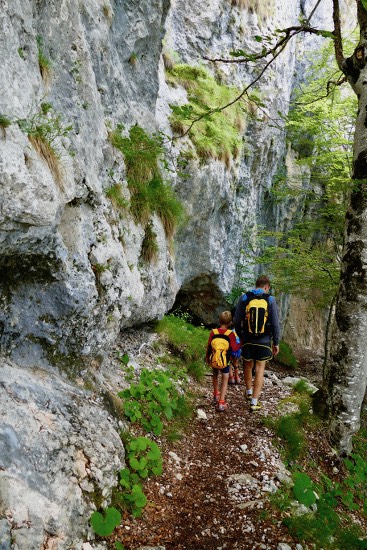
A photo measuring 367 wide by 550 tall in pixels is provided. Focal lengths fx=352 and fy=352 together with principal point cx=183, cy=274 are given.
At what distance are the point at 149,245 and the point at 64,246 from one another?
298cm

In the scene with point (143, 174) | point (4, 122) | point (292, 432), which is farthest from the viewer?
point (143, 174)

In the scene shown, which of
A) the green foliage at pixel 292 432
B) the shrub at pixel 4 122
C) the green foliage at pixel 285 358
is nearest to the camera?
the shrub at pixel 4 122

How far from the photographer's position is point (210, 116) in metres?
11.0

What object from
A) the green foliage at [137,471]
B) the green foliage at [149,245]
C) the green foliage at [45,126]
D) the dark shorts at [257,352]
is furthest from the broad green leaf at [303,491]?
the green foliage at [45,126]

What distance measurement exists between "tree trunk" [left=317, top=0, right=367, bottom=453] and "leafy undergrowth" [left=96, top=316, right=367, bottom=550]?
1.43 feet

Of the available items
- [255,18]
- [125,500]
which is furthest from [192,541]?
[255,18]

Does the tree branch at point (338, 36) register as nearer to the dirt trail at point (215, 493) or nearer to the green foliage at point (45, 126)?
the green foliage at point (45, 126)

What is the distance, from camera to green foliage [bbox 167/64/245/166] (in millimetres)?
10648

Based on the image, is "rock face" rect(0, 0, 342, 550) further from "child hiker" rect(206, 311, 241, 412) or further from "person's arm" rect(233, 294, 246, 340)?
"person's arm" rect(233, 294, 246, 340)

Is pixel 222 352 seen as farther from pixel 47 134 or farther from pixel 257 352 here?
pixel 47 134

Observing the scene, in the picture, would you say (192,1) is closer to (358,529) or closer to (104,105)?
(104,105)

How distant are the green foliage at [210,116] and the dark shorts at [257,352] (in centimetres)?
645

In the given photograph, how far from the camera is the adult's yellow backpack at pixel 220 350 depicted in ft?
20.0

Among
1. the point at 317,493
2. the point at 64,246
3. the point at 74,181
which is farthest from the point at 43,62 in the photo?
the point at 317,493
